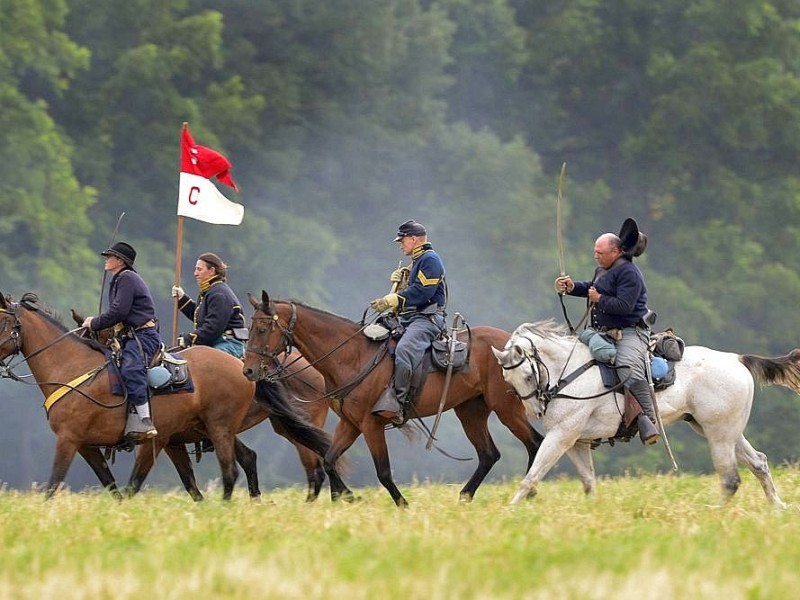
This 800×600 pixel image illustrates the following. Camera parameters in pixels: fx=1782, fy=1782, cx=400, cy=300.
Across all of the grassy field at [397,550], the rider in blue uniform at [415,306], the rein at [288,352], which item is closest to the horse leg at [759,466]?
the grassy field at [397,550]

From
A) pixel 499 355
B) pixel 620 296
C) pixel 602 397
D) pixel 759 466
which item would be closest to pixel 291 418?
pixel 499 355

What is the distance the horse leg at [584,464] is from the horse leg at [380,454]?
171cm

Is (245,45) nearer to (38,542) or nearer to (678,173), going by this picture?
(678,173)

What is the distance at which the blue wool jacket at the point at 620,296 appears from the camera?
1531 centimetres

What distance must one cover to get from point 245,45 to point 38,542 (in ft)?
100

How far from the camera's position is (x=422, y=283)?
16172 mm

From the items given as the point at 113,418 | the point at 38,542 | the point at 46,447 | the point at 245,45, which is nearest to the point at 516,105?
the point at 245,45

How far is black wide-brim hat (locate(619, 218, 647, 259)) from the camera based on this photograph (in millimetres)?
15547

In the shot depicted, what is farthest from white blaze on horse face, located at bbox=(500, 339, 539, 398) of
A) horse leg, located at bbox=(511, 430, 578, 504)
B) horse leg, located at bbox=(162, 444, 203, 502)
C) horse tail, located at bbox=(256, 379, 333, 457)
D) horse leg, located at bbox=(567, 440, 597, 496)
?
horse leg, located at bbox=(162, 444, 203, 502)

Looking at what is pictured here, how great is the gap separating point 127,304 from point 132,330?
285mm

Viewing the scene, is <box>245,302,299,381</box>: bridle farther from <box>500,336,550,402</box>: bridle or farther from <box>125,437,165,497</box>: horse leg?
<box>500,336,550,402</box>: bridle

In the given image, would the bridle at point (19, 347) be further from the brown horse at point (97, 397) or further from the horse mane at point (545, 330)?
the horse mane at point (545, 330)

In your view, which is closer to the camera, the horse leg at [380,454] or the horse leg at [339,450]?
the horse leg at [380,454]

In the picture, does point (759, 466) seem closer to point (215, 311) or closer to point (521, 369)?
point (521, 369)
